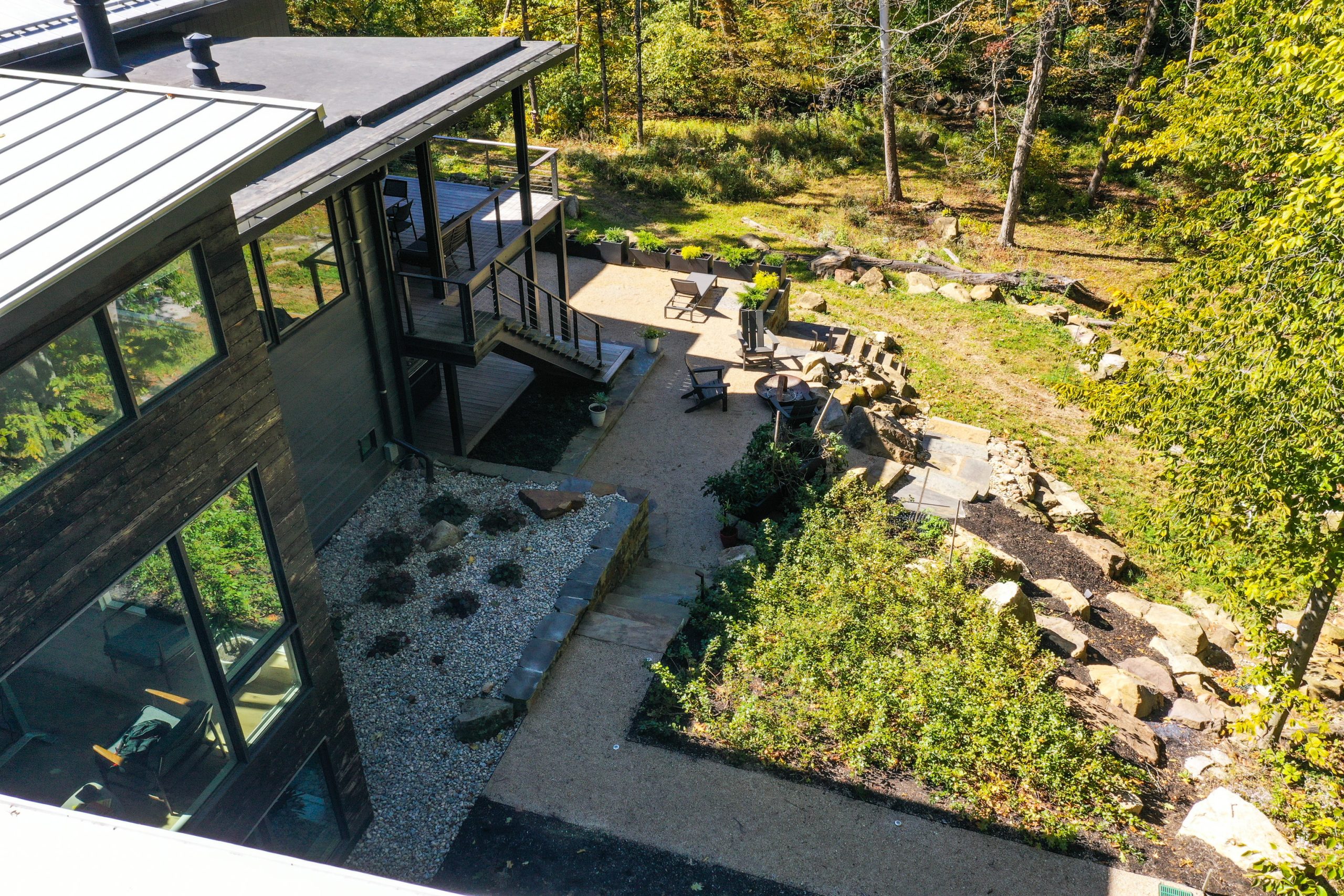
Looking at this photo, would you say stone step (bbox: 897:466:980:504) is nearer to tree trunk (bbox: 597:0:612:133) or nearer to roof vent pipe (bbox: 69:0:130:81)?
roof vent pipe (bbox: 69:0:130:81)

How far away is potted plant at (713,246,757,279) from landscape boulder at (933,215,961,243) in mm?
6791

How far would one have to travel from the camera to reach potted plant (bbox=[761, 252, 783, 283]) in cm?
2031

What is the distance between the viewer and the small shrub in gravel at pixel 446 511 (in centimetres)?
1158

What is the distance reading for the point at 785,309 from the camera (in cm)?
1927

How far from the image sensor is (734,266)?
20.9 metres

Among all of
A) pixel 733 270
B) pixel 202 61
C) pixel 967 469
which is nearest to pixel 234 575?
pixel 202 61

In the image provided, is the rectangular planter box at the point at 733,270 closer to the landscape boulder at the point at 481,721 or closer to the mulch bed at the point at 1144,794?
the mulch bed at the point at 1144,794

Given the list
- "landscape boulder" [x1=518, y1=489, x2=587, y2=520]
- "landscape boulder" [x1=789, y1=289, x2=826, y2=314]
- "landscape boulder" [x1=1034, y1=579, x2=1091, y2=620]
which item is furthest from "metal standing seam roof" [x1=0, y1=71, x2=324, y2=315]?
"landscape boulder" [x1=789, y1=289, x2=826, y2=314]

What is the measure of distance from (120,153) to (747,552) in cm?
841

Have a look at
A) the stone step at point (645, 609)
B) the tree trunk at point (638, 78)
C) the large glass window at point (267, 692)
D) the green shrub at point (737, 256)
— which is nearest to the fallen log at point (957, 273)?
the green shrub at point (737, 256)

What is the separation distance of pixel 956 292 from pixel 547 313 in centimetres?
1003

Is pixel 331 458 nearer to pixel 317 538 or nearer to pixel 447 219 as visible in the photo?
pixel 317 538

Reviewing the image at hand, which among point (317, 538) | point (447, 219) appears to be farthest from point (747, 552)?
point (447, 219)

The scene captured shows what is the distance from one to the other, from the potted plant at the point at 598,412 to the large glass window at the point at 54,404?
10040 mm
